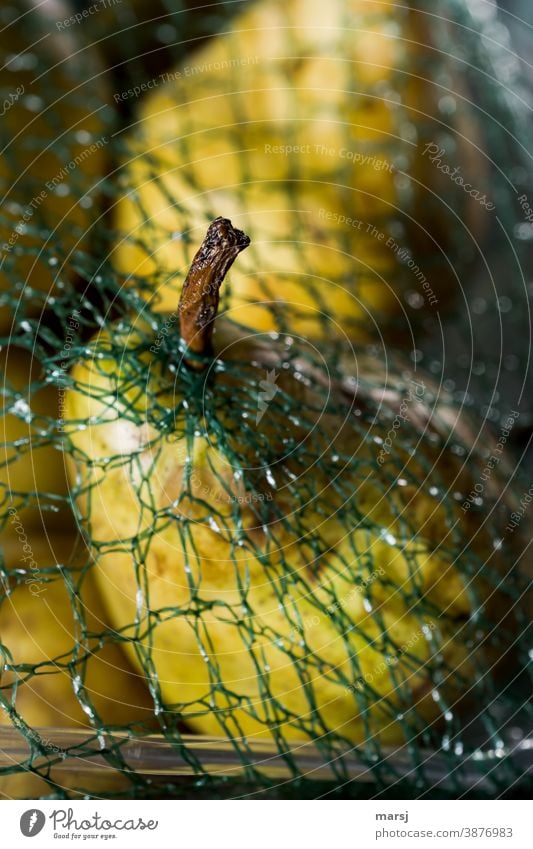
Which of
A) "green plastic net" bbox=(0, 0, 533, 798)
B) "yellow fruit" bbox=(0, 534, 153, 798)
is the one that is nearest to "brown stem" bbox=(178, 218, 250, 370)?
"green plastic net" bbox=(0, 0, 533, 798)

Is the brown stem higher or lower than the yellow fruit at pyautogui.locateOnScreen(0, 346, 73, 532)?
lower

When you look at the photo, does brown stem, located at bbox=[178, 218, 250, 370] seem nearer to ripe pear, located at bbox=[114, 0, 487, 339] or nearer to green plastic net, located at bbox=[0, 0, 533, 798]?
green plastic net, located at bbox=[0, 0, 533, 798]

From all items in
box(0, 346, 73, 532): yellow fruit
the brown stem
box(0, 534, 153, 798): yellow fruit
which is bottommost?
box(0, 534, 153, 798): yellow fruit

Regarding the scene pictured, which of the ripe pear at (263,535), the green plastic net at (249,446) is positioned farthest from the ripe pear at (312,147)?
the ripe pear at (263,535)

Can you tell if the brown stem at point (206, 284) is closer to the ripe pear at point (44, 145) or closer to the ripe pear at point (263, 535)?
the ripe pear at point (263, 535)

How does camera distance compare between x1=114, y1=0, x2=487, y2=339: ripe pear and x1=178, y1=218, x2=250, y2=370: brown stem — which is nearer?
x1=178, y1=218, x2=250, y2=370: brown stem
